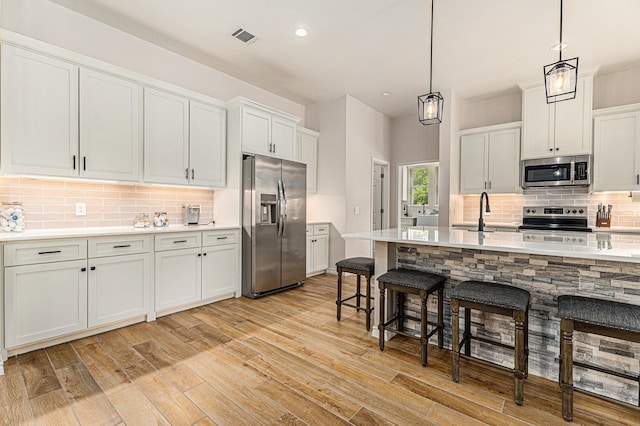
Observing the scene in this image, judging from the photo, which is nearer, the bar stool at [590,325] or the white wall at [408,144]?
the bar stool at [590,325]

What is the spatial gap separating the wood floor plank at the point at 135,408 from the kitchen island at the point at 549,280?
1782mm

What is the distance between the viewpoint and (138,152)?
126 inches

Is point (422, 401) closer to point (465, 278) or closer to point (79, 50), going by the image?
point (465, 278)

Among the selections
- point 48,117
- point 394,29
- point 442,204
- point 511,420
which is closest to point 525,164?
point 442,204

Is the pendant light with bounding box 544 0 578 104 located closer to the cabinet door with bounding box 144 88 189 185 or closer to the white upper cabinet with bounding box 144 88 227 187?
the white upper cabinet with bounding box 144 88 227 187

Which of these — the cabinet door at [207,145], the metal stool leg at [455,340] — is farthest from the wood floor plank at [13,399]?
the metal stool leg at [455,340]

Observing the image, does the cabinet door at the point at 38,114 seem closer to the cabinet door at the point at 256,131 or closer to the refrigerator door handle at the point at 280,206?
the cabinet door at the point at 256,131

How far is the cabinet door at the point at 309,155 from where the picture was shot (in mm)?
5156

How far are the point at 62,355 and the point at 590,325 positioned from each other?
11.6 ft

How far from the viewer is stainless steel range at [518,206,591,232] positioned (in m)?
4.30

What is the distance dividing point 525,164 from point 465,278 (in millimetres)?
3167

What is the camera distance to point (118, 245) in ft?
9.20

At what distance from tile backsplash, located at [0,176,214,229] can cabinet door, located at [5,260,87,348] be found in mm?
688

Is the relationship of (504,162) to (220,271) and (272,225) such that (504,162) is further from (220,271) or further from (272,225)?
(220,271)
